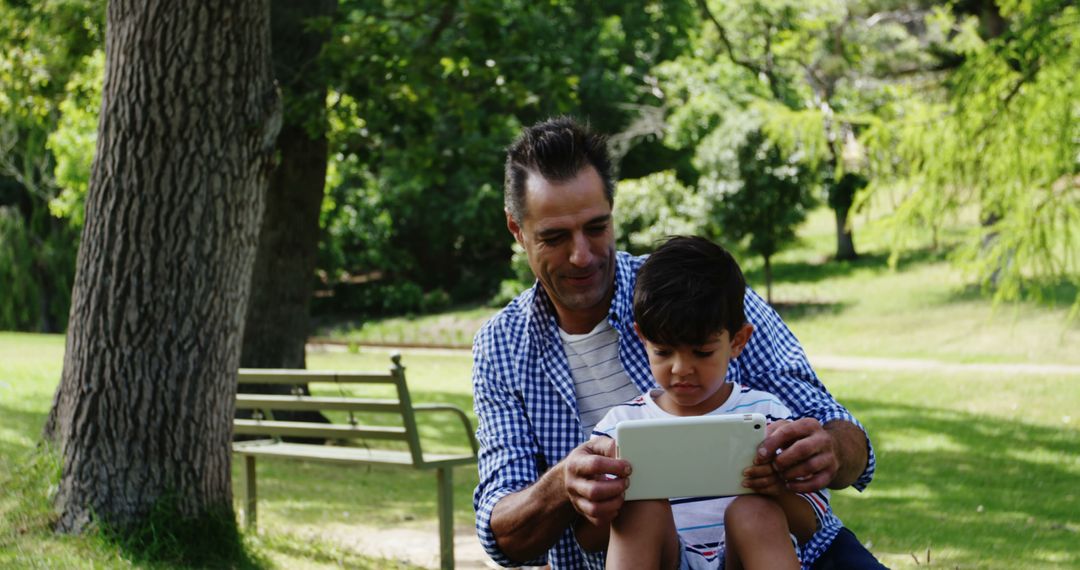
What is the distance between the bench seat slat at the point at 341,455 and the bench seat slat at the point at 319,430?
0.11m

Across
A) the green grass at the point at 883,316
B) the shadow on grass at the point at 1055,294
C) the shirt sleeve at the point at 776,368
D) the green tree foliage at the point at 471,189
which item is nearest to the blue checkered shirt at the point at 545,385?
the shirt sleeve at the point at 776,368

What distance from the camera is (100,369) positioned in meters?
5.99

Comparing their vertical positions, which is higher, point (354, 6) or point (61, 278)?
point (354, 6)

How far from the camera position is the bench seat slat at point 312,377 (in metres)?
7.02

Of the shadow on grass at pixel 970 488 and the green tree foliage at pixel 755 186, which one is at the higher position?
the green tree foliage at pixel 755 186

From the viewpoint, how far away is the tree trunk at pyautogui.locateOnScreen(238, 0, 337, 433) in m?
11.2

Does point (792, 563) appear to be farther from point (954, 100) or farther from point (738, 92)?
point (738, 92)

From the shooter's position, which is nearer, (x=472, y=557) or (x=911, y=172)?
(x=472, y=557)

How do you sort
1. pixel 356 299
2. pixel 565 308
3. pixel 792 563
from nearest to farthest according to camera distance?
pixel 792 563 → pixel 565 308 → pixel 356 299

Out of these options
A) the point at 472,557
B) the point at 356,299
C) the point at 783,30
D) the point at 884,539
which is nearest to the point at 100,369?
the point at 472,557

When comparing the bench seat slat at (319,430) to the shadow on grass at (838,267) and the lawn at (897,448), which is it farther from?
the shadow on grass at (838,267)

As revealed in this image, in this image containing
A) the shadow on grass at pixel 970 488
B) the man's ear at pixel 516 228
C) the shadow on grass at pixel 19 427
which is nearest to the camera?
the man's ear at pixel 516 228

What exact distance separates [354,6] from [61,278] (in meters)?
14.9

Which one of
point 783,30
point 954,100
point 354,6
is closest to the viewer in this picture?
point 954,100
